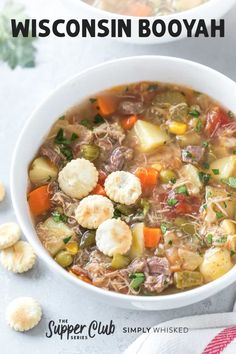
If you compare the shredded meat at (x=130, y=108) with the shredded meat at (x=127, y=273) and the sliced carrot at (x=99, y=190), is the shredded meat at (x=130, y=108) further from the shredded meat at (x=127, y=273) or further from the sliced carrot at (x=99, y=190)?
the shredded meat at (x=127, y=273)

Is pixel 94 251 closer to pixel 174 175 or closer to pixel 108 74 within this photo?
pixel 174 175

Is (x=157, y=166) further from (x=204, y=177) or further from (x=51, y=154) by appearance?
(x=51, y=154)

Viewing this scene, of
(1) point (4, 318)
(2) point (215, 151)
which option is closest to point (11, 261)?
(1) point (4, 318)

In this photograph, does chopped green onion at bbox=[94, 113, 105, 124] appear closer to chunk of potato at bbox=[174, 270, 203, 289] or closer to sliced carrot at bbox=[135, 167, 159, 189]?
sliced carrot at bbox=[135, 167, 159, 189]

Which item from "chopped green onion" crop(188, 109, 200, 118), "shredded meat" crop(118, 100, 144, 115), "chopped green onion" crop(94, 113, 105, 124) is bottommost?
"chopped green onion" crop(94, 113, 105, 124)

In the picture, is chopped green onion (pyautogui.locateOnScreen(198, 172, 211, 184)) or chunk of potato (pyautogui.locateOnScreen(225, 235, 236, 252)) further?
chopped green onion (pyautogui.locateOnScreen(198, 172, 211, 184))

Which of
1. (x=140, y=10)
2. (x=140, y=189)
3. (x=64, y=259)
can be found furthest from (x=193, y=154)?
(x=140, y=10)

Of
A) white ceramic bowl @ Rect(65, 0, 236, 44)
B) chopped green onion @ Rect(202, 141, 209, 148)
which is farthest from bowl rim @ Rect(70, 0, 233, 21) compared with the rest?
chopped green onion @ Rect(202, 141, 209, 148)
